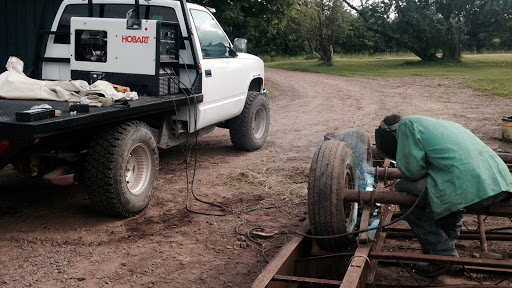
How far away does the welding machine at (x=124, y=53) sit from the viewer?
7.23 metres

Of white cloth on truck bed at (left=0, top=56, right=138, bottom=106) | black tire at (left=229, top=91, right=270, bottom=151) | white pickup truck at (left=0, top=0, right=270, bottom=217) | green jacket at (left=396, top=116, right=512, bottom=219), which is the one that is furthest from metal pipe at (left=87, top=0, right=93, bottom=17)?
green jacket at (left=396, top=116, right=512, bottom=219)

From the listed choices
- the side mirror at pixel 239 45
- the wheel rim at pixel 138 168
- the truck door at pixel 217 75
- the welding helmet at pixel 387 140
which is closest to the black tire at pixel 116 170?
the wheel rim at pixel 138 168

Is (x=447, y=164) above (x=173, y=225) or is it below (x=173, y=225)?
above

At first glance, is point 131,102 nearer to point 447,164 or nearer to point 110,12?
point 110,12

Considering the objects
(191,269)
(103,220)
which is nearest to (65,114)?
(103,220)

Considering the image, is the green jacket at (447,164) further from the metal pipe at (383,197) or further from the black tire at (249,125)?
the black tire at (249,125)

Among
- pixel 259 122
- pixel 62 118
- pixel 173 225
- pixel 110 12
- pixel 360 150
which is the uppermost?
pixel 110 12

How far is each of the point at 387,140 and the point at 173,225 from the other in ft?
7.98

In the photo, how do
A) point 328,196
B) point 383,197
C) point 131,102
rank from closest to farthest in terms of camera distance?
point 328,196 → point 383,197 → point 131,102

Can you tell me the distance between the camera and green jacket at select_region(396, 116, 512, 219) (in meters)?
4.53

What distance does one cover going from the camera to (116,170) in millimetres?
6016

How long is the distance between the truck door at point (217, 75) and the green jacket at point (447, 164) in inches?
143

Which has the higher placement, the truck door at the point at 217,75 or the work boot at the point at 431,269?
the truck door at the point at 217,75

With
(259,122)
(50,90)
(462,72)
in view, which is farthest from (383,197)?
(462,72)
